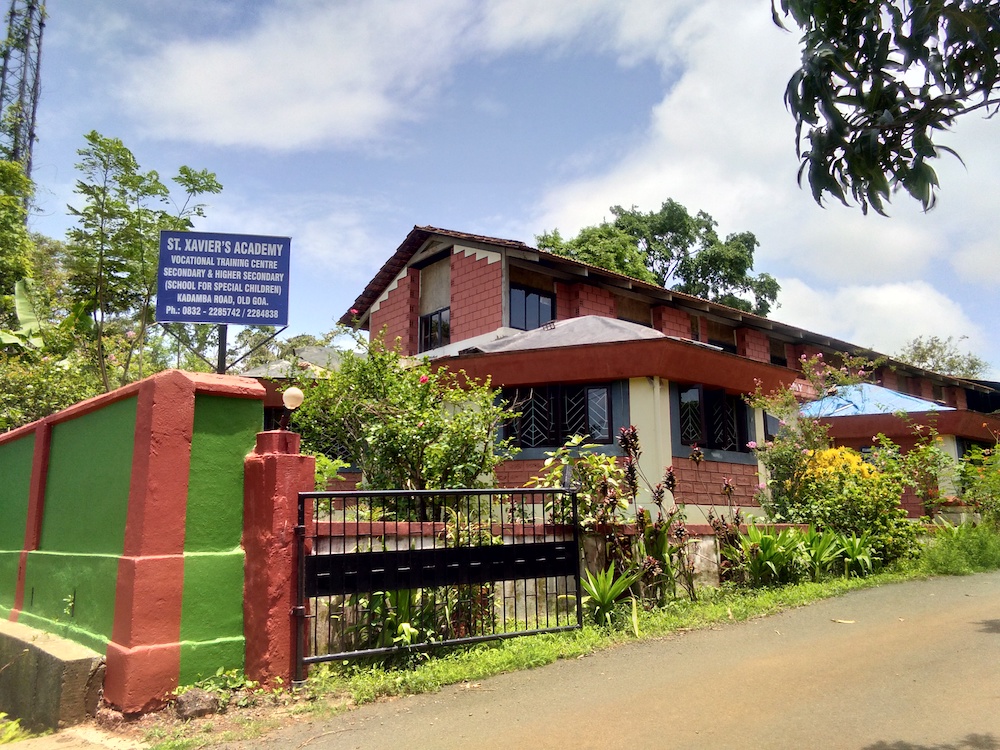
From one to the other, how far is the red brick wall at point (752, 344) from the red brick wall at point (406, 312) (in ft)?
30.8

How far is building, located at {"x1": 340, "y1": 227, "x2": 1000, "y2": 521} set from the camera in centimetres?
1245

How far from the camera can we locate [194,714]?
536 cm

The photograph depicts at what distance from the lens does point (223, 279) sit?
330 inches

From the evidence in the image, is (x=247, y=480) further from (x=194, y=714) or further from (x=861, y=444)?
(x=861, y=444)

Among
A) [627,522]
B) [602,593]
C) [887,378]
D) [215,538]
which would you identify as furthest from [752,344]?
[215,538]

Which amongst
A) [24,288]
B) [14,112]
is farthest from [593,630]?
[14,112]

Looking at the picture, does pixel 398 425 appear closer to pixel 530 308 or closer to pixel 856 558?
pixel 856 558

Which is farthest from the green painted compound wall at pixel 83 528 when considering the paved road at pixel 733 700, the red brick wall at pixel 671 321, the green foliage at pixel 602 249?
the green foliage at pixel 602 249

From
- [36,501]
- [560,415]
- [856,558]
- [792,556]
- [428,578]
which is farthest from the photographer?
[560,415]

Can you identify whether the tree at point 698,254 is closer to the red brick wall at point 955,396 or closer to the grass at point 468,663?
the red brick wall at point 955,396

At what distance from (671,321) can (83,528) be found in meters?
16.1

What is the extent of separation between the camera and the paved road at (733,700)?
4734 millimetres

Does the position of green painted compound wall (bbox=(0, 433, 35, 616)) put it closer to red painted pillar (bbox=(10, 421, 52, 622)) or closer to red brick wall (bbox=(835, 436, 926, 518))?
red painted pillar (bbox=(10, 421, 52, 622))

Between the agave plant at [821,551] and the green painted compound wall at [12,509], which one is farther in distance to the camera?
the agave plant at [821,551]
